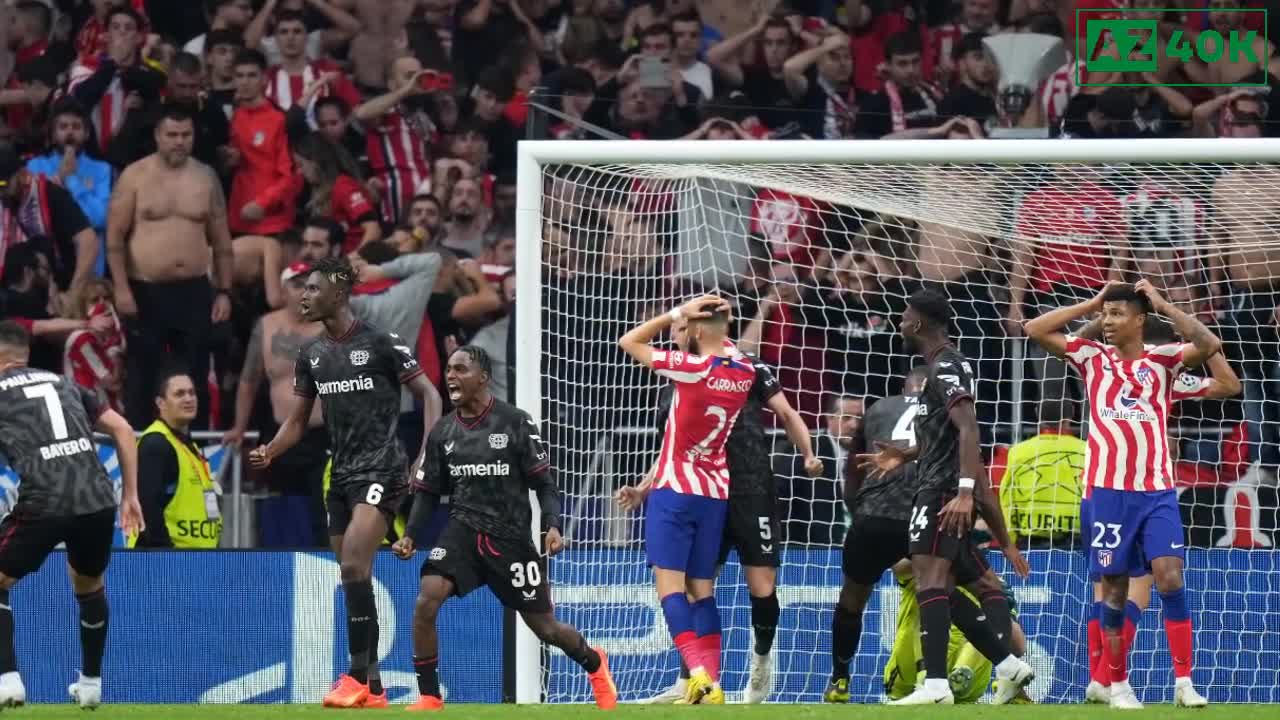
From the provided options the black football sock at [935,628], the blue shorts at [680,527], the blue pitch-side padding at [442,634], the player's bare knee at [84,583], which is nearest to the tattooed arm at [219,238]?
the blue pitch-side padding at [442,634]

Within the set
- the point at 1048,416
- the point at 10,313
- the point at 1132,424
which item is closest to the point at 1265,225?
the point at 1048,416

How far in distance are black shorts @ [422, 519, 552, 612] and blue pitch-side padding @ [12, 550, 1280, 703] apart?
7.09ft

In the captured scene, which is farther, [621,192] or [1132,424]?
[621,192]

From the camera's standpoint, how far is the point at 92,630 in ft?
30.4

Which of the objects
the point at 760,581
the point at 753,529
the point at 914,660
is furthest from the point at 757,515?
the point at 914,660

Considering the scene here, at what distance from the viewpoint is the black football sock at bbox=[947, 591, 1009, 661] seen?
9.59 meters

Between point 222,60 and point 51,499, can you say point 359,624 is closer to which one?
point 51,499

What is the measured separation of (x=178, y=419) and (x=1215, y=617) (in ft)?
20.9

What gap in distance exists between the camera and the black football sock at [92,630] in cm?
919

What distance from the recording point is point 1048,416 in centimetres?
1193

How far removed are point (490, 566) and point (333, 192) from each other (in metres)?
5.69

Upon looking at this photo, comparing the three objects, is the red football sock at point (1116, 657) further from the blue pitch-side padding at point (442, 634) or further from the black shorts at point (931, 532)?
the blue pitch-side padding at point (442, 634)

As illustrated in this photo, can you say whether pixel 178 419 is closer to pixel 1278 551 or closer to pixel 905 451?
pixel 905 451

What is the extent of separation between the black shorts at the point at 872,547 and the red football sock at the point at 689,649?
973 mm
